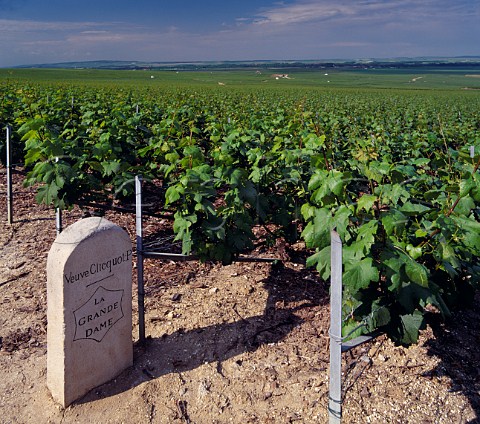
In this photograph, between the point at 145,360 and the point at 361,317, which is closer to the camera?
the point at 361,317

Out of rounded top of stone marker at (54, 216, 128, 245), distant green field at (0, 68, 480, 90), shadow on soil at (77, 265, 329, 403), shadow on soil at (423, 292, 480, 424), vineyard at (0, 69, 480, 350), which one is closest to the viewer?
vineyard at (0, 69, 480, 350)

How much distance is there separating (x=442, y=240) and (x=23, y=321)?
349 cm

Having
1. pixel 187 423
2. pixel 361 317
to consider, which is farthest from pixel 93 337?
pixel 361 317

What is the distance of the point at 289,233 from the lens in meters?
5.21

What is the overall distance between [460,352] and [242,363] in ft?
5.64

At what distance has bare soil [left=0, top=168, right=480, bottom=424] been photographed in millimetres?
3197

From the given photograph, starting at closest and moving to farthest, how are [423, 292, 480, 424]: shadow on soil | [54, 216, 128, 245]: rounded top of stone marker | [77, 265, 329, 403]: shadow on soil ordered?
[54, 216, 128, 245]: rounded top of stone marker → [423, 292, 480, 424]: shadow on soil → [77, 265, 329, 403]: shadow on soil

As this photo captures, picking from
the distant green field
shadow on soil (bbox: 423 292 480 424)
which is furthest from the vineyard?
the distant green field

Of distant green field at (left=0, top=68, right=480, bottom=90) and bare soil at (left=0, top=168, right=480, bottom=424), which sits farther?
distant green field at (left=0, top=68, right=480, bottom=90)

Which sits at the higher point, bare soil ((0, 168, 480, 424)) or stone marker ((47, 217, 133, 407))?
stone marker ((47, 217, 133, 407))

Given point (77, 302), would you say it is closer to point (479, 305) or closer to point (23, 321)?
point (23, 321)

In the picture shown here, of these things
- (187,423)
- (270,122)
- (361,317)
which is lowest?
(187,423)

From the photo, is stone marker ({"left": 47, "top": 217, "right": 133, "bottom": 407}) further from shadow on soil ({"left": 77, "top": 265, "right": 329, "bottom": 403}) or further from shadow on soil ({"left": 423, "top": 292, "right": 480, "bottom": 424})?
shadow on soil ({"left": 423, "top": 292, "right": 480, "bottom": 424})

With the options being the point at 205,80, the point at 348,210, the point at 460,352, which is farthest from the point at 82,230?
the point at 205,80
